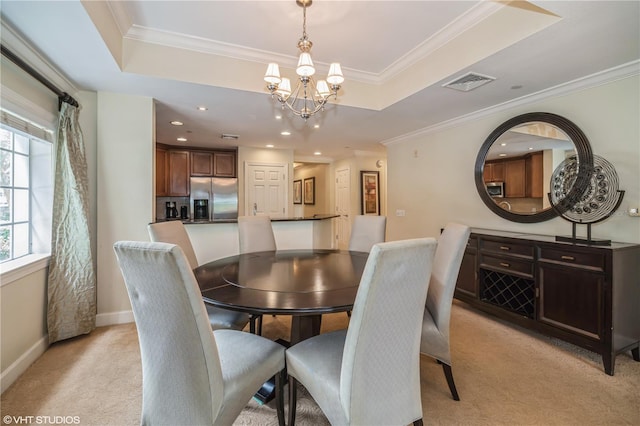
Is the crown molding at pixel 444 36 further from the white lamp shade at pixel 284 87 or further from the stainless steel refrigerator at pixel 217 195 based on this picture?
the stainless steel refrigerator at pixel 217 195

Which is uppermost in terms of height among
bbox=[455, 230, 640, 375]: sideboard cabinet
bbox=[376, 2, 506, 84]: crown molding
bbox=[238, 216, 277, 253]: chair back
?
bbox=[376, 2, 506, 84]: crown molding

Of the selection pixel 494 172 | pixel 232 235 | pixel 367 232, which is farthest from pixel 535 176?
pixel 232 235

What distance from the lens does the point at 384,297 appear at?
1066mm

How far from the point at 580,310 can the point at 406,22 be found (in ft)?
8.45

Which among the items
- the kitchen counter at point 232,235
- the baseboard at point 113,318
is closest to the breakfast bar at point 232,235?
the kitchen counter at point 232,235

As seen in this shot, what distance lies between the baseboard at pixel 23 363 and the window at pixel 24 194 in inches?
27.4

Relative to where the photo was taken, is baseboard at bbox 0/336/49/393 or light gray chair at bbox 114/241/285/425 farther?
baseboard at bbox 0/336/49/393

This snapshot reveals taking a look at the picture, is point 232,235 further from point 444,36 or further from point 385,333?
point 444,36

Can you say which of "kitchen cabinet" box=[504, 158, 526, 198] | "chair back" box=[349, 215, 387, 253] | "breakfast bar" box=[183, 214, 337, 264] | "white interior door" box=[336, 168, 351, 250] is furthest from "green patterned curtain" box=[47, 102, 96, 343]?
"white interior door" box=[336, 168, 351, 250]

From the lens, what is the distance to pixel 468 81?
261 centimetres

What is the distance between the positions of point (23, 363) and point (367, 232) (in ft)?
9.62

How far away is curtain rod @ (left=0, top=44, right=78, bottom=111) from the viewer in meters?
1.79

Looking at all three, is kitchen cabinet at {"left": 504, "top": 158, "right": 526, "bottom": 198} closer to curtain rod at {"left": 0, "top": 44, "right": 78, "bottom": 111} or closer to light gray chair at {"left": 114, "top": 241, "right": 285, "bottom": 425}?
light gray chair at {"left": 114, "top": 241, "right": 285, "bottom": 425}

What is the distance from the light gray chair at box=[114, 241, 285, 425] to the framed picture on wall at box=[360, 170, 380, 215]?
561cm
